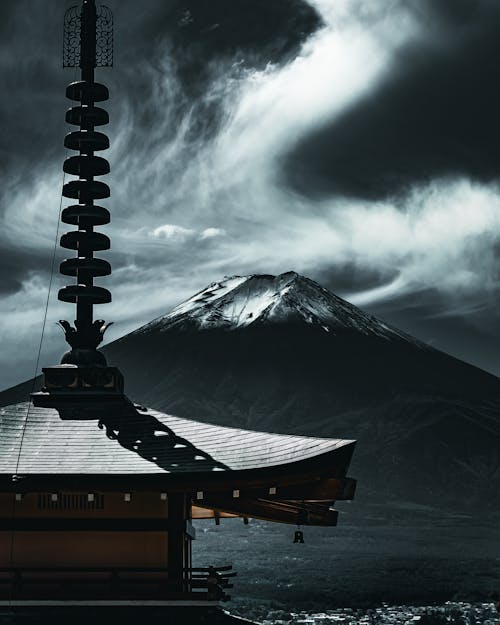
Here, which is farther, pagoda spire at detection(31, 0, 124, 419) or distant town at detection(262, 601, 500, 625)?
distant town at detection(262, 601, 500, 625)

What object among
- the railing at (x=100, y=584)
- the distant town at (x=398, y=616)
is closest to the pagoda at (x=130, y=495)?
the railing at (x=100, y=584)

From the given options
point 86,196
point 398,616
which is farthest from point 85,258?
point 398,616

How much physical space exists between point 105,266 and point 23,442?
5258 mm

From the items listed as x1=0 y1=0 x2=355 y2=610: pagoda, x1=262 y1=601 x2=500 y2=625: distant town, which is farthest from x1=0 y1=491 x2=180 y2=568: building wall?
x1=262 y1=601 x2=500 y2=625: distant town

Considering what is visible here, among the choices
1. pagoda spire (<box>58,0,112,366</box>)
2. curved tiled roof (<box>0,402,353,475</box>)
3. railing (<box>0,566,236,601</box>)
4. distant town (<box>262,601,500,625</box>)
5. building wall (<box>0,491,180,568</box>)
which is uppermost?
pagoda spire (<box>58,0,112,366</box>)

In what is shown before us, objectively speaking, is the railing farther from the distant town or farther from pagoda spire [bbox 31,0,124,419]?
the distant town

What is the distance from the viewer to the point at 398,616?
4542 inches

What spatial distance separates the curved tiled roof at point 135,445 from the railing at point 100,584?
1886mm

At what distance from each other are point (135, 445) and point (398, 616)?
101 metres

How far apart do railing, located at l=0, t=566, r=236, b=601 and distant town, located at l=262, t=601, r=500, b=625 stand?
86.2m

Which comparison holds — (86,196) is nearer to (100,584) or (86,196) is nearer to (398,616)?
(100,584)

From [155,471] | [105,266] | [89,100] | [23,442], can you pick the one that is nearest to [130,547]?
[155,471]

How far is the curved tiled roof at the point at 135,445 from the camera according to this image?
760 inches

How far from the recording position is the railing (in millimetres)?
19172
